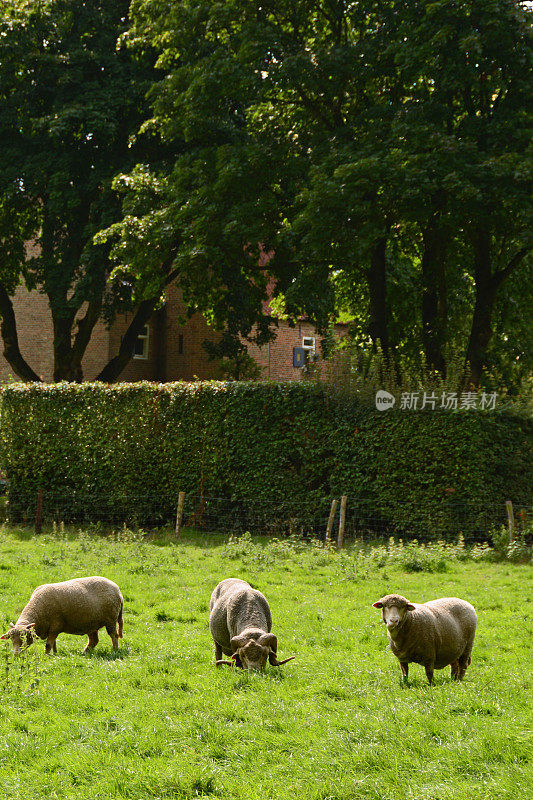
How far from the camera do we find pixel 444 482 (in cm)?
1833

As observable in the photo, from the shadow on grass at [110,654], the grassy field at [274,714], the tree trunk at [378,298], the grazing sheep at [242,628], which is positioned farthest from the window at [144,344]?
the grazing sheep at [242,628]

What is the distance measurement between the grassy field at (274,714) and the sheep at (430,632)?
22cm

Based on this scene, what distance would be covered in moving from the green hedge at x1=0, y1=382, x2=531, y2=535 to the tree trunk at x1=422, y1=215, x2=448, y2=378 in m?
4.75

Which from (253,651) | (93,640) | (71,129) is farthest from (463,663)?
(71,129)

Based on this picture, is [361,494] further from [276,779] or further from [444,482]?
[276,779]

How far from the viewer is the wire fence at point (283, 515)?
59.1ft

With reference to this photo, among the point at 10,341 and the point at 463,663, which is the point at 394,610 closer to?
the point at 463,663

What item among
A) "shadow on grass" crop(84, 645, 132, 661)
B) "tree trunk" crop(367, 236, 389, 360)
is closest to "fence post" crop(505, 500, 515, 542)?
"tree trunk" crop(367, 236, 389, 360)

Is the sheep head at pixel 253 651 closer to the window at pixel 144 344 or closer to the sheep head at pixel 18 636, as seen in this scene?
the sheep head at pixel 18 636

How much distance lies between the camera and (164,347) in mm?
41906

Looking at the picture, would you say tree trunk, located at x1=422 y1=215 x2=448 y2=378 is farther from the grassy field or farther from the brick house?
the brick house

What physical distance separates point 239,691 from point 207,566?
752cm

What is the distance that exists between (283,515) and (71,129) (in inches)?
590

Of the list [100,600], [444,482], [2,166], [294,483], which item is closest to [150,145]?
[2,166]
